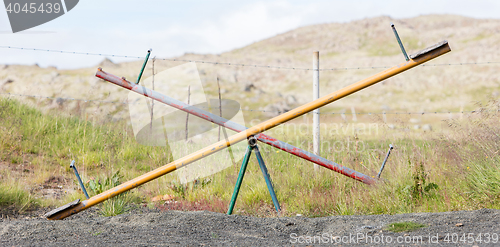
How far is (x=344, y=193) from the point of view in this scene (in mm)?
3943

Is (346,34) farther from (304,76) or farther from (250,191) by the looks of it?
(250,191)

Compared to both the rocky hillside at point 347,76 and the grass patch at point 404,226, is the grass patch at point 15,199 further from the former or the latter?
the rocky hillside at point 347,76

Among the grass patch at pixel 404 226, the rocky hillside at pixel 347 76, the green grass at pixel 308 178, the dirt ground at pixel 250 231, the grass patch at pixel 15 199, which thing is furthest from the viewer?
the rocky hillside at pixel 347 76

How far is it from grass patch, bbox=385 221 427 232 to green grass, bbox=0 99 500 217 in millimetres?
842

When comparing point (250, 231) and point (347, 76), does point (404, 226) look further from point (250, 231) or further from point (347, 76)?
Answer: point (347, 76)

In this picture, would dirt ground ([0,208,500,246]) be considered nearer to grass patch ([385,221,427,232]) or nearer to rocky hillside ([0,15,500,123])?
grass patch ([385,221,427,232])

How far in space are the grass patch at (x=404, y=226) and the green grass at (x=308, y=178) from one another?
84 cm

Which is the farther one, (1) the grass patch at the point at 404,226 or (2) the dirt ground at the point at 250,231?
(1) the grass patch at the point at 404,226

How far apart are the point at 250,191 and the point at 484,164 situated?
2.38 meters

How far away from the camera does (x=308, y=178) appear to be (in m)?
4.41

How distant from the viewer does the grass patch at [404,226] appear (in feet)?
8.90

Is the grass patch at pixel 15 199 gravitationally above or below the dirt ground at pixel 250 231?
below

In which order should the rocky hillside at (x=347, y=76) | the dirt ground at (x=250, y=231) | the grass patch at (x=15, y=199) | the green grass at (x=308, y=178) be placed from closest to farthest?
1. the dirt ground at (x=250, y=231)
2. the green grass at (x=308, y=178)
3. the grass patch at (x=15, y=199)
4. the rocky hillside at (x=347, y=76)

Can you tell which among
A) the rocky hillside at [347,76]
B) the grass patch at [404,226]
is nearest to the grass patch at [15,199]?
the grass patch at [404,226]
